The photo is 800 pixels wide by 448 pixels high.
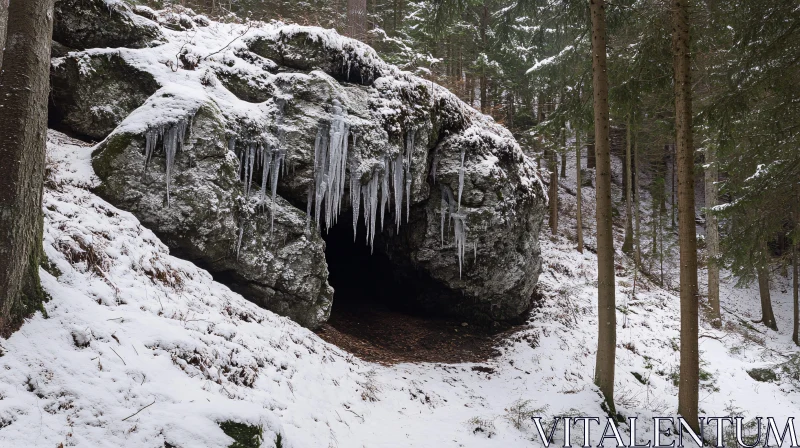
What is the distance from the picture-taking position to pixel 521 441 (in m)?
5.82

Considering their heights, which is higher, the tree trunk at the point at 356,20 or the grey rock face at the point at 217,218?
the tree trunk at the point at 356,20

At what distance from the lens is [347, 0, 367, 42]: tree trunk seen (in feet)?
36.1

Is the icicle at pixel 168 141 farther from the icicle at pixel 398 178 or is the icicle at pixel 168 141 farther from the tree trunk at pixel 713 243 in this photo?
the tree trunk at pixel 713 243

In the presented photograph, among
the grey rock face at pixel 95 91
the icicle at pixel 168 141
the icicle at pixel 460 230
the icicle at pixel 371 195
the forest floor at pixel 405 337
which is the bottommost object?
the forest floor at pixel 405 337

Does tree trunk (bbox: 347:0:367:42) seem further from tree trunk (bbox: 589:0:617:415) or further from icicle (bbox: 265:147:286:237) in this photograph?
tree trunk (bbox: 589:0:617:415)

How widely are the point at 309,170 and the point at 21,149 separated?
15.7ft

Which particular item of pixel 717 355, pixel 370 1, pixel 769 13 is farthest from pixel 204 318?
pixel 370 1

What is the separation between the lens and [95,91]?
670cm

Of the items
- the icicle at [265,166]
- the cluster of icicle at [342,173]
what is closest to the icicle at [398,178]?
the cluster of icicle at [342,173]

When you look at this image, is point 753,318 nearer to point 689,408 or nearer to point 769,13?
point 689,408

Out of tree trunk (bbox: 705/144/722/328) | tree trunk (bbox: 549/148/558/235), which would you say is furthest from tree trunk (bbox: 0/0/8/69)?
tree trunk (bbox: 549/148/558/235)

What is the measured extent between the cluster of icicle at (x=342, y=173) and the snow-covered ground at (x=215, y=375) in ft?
8.13

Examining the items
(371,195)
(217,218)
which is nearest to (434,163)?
(371,195)

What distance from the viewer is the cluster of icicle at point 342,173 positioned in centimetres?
784
